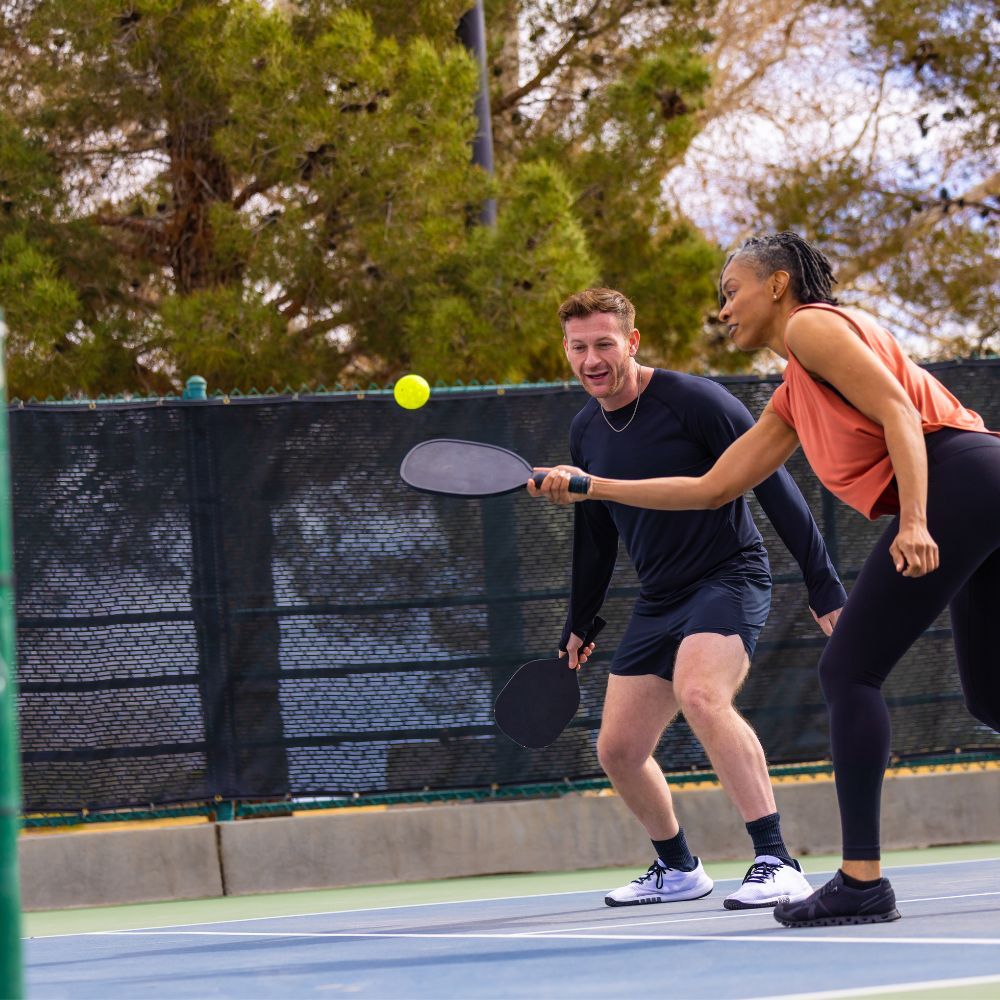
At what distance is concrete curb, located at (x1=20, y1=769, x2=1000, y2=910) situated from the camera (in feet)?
25.7

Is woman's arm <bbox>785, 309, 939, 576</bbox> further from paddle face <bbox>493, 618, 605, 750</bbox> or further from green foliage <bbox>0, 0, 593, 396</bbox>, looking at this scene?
green foliage <bbox>0, 0, 593, 396</bbox>

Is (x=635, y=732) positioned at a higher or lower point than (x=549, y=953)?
higher

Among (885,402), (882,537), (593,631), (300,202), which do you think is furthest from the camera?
(300,202)

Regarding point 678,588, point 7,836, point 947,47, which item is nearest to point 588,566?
point 678,588

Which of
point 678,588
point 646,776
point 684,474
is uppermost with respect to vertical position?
point 684,474

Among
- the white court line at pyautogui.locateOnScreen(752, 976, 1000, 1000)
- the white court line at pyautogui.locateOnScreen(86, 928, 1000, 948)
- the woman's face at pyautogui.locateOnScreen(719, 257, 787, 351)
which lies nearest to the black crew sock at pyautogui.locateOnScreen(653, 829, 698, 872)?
the white court line at pyautogui.locateOnScreen(86, 928, 1000, 948)

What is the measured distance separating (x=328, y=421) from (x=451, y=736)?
1.56 meters

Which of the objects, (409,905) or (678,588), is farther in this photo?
(409,905)

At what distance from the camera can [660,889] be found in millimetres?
6211

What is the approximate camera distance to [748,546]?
19.8 ft

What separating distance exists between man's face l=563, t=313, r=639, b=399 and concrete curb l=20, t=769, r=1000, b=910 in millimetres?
2844

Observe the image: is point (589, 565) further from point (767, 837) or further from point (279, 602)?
point (279, 602)

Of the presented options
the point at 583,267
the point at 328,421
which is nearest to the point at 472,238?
the point at 583,267

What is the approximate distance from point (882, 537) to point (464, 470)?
137cm
